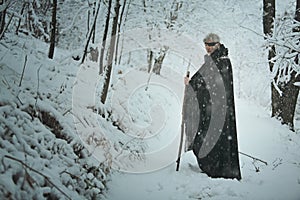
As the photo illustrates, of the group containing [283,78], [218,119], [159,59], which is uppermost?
[283,78]

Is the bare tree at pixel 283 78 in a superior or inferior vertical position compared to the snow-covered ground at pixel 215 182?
superior

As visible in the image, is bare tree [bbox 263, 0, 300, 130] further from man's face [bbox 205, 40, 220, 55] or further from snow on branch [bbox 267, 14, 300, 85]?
man's face [bbox 205, 40, 220, 55]

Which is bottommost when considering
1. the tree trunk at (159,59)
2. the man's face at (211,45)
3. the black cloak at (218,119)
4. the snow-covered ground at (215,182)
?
the tree trunk at (159,59)

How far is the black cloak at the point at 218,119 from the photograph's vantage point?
4820 mm

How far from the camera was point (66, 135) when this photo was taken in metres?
4.26

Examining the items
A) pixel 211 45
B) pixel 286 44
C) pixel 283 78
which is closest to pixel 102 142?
pixel 211 45

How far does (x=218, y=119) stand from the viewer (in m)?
4.93

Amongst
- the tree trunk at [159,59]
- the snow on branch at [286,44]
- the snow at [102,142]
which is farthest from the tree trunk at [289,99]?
the tree trunk at [159,59]

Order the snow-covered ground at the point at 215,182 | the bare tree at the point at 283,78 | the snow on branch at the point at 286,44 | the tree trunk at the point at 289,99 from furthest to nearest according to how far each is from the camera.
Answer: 1. the tree trunk at the point at 289,99
2. the bare tree at the point at 283,78
3. the snow on branch at the point at 286,44
4. the snow-covered ground at the point at 215,182

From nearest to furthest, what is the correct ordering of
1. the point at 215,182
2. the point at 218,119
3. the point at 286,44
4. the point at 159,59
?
the point at 215,182
the point at 218,119
the point at 286,44
the point at 159,59

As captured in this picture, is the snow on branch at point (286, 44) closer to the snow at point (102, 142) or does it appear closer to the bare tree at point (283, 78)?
the bare tree at point (283, 78)

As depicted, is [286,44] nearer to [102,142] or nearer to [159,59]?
[102,142]

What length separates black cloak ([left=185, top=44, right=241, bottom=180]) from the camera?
482 cm

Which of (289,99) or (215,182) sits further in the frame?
(289,99)
